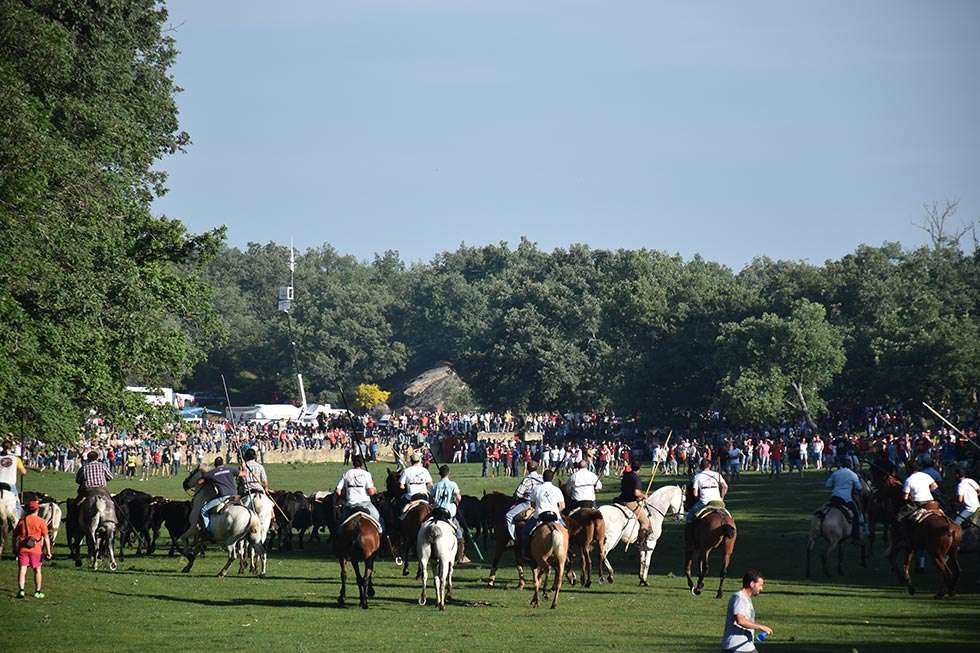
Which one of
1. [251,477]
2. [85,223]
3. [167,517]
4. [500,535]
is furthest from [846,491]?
[85,223]

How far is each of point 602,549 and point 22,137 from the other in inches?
622

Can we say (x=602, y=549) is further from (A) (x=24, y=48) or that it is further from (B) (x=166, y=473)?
(B) (x=166, y=473)

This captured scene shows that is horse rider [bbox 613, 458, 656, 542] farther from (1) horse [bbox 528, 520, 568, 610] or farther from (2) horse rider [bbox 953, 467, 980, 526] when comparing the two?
(2) horse rider [bbox 953, 467, 980, 526]

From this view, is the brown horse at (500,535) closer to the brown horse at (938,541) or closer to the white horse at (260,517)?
the white horse at (260,517)

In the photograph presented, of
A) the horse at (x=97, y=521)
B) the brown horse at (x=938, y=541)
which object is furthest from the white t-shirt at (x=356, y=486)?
the brown horse at (x=938, y=541)

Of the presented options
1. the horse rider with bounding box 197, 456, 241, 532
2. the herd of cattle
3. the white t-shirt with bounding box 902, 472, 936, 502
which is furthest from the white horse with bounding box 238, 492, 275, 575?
the white t-shirt with bounding box 902, 472, 936, 502

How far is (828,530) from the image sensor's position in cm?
2728

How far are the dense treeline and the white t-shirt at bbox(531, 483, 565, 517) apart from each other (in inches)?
1982

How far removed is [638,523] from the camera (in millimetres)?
26562

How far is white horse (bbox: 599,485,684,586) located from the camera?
84.6ft

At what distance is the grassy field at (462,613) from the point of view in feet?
61.7

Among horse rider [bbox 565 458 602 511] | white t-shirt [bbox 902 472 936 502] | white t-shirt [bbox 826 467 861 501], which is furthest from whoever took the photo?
white t-shirt [bbox 826 467 861 501]

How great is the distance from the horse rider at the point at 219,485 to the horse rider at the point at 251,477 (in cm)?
18

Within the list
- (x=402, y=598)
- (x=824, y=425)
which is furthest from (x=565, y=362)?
(x=402, y=598)
